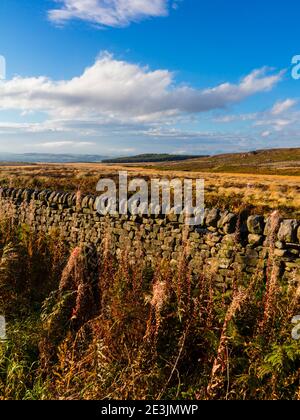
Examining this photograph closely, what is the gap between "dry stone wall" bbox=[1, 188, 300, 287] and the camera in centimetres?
716

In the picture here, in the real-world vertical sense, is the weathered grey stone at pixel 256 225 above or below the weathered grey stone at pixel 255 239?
above

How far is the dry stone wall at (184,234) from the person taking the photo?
716cm

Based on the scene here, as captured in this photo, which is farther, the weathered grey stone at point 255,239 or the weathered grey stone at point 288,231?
the weathered grey stone at point 255,239

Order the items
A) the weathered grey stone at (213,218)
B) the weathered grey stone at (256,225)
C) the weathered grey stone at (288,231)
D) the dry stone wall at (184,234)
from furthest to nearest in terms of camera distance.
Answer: the weathered grey stone at (213,218)
the weathered grey stone at (256,225)
the dry stone wall at (184,234)
the weathered grey stone at (288,231)

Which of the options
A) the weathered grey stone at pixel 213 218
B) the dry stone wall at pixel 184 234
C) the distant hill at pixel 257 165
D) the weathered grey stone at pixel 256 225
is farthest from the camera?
the distant hill at pixel 257 165

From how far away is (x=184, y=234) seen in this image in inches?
305

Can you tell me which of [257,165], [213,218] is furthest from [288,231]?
[257,165]

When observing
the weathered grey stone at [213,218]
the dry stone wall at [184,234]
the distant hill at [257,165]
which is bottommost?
the dry stone wall at [184,234]

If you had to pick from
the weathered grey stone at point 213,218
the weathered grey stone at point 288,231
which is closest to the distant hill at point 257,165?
the weathered grey stone at point 213,218

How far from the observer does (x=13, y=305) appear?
711 cm

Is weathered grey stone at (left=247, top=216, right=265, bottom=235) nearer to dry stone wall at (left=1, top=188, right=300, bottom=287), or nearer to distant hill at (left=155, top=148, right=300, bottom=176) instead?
dry stone wall at (left=1, top=188, right=300, bottom=287)

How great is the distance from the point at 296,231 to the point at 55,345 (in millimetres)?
4492

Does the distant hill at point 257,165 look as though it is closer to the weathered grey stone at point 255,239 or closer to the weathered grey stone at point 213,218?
the weathered grey stone at point 213,218

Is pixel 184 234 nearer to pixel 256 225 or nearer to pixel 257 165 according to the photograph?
pixel 256 225
